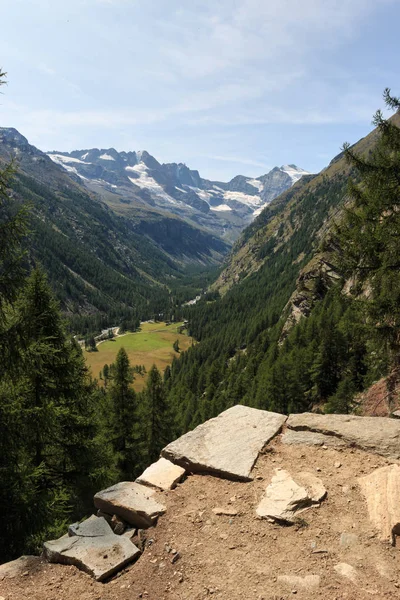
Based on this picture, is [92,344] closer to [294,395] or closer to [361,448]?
[294,395]

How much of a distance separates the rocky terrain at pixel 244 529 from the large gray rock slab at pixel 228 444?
0.05 metres

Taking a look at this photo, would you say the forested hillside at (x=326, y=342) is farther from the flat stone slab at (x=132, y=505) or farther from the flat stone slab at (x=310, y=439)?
the flat stone slab at (x=132, y=505)

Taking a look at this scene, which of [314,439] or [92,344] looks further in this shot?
[92,344]

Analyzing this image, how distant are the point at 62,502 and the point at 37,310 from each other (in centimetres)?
798

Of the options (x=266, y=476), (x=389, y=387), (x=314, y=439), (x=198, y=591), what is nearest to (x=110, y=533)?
(x=198, y=591)

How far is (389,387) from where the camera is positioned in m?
22.4

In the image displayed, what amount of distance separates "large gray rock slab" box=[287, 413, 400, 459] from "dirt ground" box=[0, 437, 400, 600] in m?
1.78

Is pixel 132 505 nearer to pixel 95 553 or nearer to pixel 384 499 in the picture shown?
pixel 95 553


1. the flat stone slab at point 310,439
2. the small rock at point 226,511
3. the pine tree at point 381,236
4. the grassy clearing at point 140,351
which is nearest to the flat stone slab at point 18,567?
the small rock at point 226,511

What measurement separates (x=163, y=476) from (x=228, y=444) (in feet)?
6.94

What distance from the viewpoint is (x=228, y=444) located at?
10.1 m

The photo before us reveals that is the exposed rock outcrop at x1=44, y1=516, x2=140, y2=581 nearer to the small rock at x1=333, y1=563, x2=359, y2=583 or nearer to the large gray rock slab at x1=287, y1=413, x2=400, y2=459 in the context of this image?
the small rock at x1=333, y1=563, x2=359, y2=583

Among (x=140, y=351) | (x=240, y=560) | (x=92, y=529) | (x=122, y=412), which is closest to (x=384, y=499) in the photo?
(x=240, y=560)

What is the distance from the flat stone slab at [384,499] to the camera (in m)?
6.55
